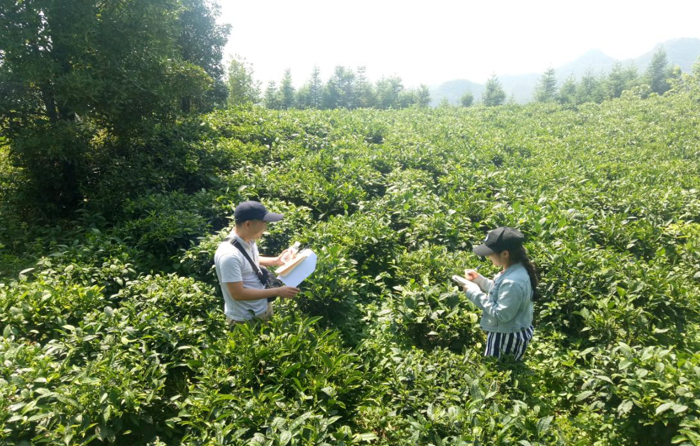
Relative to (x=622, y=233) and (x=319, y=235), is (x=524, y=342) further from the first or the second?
(x=622, y=233)

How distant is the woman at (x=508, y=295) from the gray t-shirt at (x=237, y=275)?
77.9 inches

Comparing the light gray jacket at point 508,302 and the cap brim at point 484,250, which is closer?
the light gray jacket at point 508,302

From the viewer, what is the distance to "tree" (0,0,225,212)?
669cm

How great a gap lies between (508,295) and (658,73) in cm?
5256

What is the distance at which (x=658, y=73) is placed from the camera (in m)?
40.6

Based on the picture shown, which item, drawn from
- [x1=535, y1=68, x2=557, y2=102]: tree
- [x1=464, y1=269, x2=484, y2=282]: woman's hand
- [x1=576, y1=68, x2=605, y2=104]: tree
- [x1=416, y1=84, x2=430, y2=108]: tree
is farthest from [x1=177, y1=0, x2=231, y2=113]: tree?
[x1=535, y1=68, x2=557, y2=102]: tree

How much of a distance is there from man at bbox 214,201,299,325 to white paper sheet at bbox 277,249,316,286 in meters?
0.07

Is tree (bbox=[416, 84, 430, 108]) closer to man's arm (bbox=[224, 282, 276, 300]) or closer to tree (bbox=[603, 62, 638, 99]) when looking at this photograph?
tree (bbox=[603, 62, 638, 99])

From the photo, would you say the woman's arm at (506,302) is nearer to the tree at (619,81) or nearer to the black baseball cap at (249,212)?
the black baseball cap at (249,212)

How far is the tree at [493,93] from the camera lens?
4266 cm

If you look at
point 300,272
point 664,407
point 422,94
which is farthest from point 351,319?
point 422,94

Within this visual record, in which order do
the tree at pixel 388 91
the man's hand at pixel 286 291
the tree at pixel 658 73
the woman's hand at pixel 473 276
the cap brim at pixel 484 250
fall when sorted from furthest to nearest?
the tree at pixel 388 91
the tree at pixel 658 73
the woman's hand at pixel 473 276
the man's hand at pixel 286 291
the cap brim at pixel 484 250

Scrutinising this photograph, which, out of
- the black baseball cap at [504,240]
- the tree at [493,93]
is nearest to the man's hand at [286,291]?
the black baseball cap at [504,240]

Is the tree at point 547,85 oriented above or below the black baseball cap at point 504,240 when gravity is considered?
above
